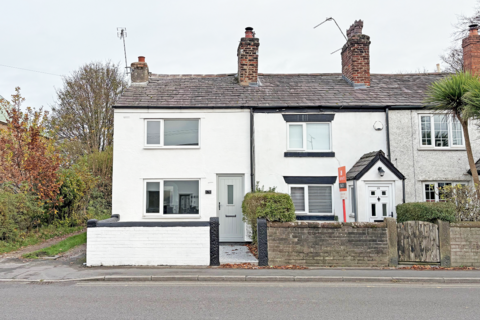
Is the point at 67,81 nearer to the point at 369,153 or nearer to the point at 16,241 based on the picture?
the point at 16,241

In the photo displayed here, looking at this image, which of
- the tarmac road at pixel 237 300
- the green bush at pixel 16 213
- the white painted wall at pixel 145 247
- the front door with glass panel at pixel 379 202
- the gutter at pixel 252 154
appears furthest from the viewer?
the gutter at pixel 252 154

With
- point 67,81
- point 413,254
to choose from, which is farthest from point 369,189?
point 67,81

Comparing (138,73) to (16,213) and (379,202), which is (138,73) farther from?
(379,202)

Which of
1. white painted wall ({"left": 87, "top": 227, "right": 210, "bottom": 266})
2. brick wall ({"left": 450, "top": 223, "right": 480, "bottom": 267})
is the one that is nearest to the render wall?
brick wall ({"left": 450, "top": 223, "right": 480, "bottom": 267})

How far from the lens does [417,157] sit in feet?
48.9

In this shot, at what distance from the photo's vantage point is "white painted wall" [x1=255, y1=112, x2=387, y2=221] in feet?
48.4

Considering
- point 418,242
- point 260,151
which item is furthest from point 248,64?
point 418,242

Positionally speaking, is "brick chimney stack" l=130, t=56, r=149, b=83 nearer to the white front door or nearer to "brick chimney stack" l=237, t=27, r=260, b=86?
"brick chimney stack" l=237, t=27, r=260, b=86

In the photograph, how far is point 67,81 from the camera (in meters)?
28.4

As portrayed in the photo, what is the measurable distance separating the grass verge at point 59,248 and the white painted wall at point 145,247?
2.64 meters

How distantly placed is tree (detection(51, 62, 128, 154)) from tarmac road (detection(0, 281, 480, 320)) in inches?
770

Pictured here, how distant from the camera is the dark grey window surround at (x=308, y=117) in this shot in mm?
14992

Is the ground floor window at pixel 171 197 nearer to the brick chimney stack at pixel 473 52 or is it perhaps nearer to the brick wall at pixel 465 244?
the brick wall at pixel 465 244

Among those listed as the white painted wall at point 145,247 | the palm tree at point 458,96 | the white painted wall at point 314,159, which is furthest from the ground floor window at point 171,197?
the palm tree at point 458,96
